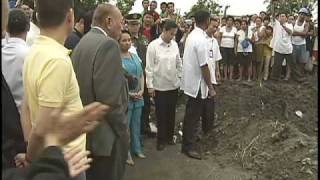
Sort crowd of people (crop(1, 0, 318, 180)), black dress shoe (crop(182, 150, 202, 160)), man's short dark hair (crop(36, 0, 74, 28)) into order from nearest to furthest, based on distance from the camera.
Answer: crowd of people (crop(1, 0, 318, 180)) → man's short dark hair (crop(36, 0, 74, 28)) → black dress shoe (crop(182, 150, 202, 160))

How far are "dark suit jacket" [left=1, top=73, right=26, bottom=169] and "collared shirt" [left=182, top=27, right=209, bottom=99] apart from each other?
4.31m

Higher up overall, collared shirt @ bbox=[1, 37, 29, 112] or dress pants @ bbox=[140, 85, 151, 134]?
collared shirt @ bbox=[1, 37, 29, 112]

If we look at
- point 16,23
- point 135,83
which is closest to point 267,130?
point 135,83

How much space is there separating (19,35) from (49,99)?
144cm

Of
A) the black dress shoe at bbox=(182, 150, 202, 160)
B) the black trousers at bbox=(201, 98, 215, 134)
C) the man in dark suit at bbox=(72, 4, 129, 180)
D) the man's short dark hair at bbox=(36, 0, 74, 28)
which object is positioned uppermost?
the man's short dark hair at bbox=(36, 0, 74, 28)

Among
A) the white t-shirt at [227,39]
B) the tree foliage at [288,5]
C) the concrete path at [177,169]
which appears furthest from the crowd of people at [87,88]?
the tree foliage at [288,5]

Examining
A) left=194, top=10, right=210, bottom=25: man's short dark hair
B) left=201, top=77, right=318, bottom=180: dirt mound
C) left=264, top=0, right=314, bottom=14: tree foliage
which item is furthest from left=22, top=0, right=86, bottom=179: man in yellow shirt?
left=264, top=0, right=314, bottom=14: tree foliage

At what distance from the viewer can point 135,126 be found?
6738 mm

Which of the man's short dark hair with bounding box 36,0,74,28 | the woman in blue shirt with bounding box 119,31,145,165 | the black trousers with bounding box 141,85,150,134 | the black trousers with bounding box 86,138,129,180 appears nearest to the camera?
the man's short dark hair with bounding box 36,0,74,28

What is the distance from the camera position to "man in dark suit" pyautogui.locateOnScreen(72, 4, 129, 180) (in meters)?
3.85

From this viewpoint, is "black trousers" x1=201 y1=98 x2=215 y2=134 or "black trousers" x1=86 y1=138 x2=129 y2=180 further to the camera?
"black trousers" x1=201 y1=98 x2=215 y2=134

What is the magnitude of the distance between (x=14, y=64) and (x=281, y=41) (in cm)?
988

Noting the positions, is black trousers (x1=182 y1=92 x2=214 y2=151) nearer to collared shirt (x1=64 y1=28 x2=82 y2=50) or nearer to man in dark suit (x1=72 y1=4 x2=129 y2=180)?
collared shirt (x1=64 y1=28 x2=82 y2=50)

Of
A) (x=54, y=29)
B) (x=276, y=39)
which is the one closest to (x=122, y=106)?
(x=54, y=29)
